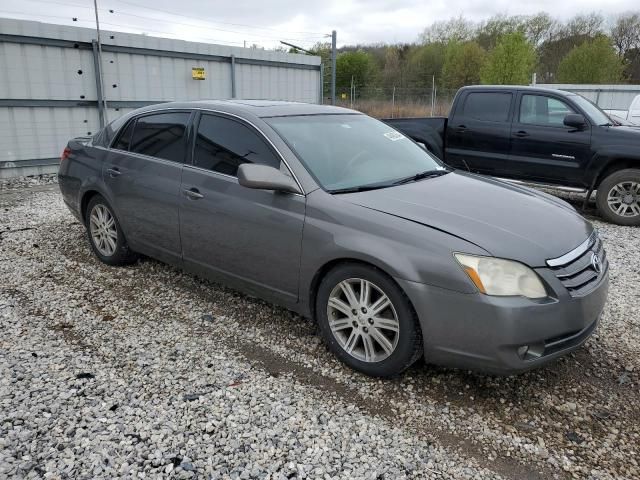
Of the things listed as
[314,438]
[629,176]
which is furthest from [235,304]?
[629,176]

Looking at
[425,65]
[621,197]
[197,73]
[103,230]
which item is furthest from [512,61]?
[103,230]

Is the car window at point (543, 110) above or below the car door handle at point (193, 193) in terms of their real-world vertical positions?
above

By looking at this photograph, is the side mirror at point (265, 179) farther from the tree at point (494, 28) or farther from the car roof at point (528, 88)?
the tree at point (494, 28)

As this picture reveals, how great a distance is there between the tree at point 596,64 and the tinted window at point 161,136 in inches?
1510

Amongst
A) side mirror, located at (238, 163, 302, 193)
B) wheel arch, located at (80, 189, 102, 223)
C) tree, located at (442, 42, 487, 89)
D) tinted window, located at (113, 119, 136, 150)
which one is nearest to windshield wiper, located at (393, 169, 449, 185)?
side mirror, located at (238, 163, 302, 193)

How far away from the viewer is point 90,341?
352cm

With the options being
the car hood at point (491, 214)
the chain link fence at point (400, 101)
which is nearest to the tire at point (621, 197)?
the car hood at point (491, 214)

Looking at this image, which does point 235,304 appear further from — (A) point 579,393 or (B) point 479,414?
(A) point 579,393

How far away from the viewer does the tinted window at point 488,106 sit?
307 inches

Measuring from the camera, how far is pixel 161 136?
432 centimetres

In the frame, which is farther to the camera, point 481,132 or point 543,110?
point 481,132

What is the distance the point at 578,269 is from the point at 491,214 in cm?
56

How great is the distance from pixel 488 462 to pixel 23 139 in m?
10.3

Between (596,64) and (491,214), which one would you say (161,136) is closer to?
(491,214)
